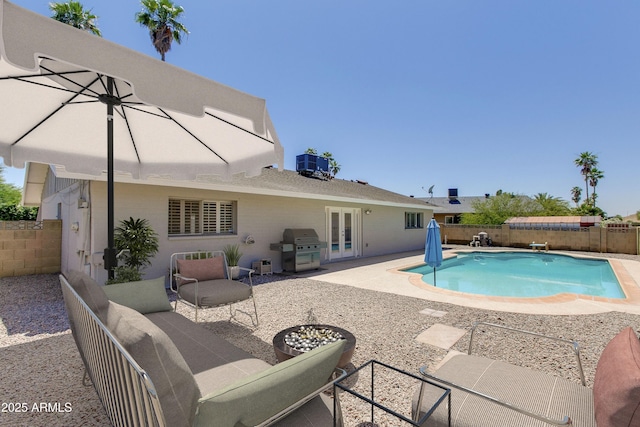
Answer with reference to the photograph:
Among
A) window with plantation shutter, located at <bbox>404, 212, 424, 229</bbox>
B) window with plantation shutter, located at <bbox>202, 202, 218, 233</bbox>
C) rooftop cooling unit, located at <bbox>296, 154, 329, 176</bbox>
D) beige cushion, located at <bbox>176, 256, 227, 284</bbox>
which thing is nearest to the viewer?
beige cushion, located at <bbox>176, 256, 227, 284</bbox>

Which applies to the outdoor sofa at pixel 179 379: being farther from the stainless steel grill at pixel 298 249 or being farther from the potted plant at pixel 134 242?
the stainless steel grill at pixel 298 249

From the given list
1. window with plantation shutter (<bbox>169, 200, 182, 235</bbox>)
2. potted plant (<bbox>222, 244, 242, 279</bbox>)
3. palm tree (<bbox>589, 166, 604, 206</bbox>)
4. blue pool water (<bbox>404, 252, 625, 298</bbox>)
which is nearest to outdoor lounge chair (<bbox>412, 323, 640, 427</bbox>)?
blue pool water (<bbox>404, 252, 625, 298</bbox>)

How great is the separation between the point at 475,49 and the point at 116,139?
14410 mm

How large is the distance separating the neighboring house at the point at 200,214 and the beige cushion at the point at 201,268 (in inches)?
116

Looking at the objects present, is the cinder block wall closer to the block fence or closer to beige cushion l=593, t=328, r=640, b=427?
beige cushion l=593, t=328, r=640, b=427

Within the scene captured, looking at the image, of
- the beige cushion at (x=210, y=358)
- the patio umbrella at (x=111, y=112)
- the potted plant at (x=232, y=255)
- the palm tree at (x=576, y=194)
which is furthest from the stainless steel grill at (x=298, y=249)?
the palm tree at (x=576, y=194)

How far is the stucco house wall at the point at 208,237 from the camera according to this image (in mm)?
7137

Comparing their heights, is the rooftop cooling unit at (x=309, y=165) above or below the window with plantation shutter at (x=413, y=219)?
above

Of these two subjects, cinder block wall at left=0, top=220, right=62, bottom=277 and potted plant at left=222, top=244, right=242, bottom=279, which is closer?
potted plant at left=222, top=244, right=242, bottom=279

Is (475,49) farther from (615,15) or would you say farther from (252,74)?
(252,74)

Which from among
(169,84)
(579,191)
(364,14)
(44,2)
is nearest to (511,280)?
(364,14)

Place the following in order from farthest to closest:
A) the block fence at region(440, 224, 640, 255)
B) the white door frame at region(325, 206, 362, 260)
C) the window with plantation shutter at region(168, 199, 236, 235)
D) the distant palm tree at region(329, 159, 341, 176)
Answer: the distant palm tree at region(329, 159, 341, 176) < the block fence at region(440, 224, 640, 255) < the white door frame at region(325, 206, 362, 260) < the window with plantation shutter at region(168, 199, 236, 235)

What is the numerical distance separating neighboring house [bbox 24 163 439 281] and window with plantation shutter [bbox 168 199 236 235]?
0.03 meters

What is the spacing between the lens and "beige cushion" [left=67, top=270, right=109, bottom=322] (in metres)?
2.08
